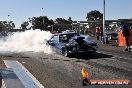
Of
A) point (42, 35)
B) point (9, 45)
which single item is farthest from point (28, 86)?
point (9, 45)

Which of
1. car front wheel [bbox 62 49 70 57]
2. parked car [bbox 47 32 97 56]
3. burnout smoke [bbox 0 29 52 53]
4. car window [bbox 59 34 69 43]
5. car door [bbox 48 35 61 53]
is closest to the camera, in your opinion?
parked car [bbox 47 32 97 56]

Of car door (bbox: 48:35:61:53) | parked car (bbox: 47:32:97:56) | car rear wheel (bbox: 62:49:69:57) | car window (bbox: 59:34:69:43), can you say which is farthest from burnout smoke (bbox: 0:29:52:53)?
car rear wheel (bbox: 62:49:69:57)

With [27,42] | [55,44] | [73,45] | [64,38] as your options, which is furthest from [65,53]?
[27,42]

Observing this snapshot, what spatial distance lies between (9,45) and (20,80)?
19880 millimetres

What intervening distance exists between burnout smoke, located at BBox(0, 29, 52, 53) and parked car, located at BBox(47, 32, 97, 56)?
4012 millimetres

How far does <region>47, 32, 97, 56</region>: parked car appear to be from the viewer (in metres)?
18.2

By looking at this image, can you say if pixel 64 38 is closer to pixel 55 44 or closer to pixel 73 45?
pixel 55 44

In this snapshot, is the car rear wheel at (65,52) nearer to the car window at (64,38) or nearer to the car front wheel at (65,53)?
the car front wheel at (65,53)

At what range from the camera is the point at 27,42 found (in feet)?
93.1

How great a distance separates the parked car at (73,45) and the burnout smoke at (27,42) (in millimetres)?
4012

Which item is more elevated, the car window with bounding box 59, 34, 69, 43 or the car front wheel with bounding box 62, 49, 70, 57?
the car window with bounding box 59, 34, 69, 43

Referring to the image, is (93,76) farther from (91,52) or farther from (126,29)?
(126,29)

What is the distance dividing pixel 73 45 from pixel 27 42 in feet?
34.5

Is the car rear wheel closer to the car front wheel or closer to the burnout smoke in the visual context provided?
the car front wheel
